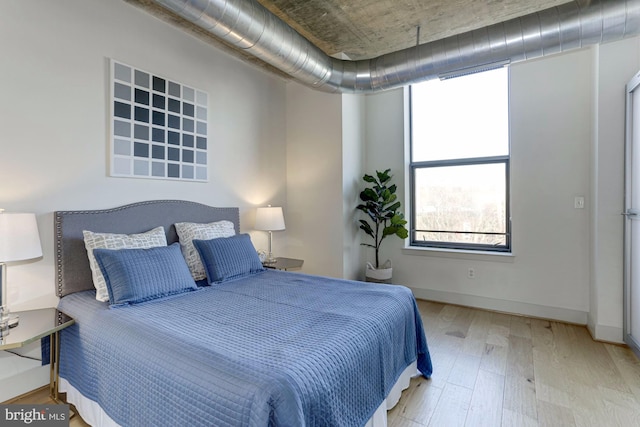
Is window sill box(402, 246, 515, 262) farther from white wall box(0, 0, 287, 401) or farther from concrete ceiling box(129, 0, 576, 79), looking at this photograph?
white wall box(0, 0, 287, 401)

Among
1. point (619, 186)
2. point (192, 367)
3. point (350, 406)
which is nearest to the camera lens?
point (192, 367)

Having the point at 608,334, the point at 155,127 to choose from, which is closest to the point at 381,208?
the point at 608,334

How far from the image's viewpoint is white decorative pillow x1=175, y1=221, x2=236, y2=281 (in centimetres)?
257

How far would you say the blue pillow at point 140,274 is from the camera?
184 cm

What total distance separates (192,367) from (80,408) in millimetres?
1152

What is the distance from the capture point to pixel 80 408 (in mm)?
1733

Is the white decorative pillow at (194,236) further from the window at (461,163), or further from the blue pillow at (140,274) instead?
the window at (461,163)

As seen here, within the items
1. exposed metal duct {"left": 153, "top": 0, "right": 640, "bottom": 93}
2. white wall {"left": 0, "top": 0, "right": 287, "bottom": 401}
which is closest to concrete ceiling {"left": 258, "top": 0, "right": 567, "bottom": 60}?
exposed metal duct {"left": 153, "top": 0, "right": 640, "bottom": 93}

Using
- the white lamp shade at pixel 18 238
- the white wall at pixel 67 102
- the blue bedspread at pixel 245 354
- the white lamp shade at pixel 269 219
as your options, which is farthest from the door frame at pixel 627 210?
the white lamp shade at pixel 18 238

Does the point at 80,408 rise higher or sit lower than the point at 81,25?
lower

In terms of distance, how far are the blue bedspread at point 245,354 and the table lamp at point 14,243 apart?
289 mm

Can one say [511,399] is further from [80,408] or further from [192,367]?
[80,408]

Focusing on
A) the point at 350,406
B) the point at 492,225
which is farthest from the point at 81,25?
the point at 492,225

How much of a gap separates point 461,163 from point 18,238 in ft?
13.3
